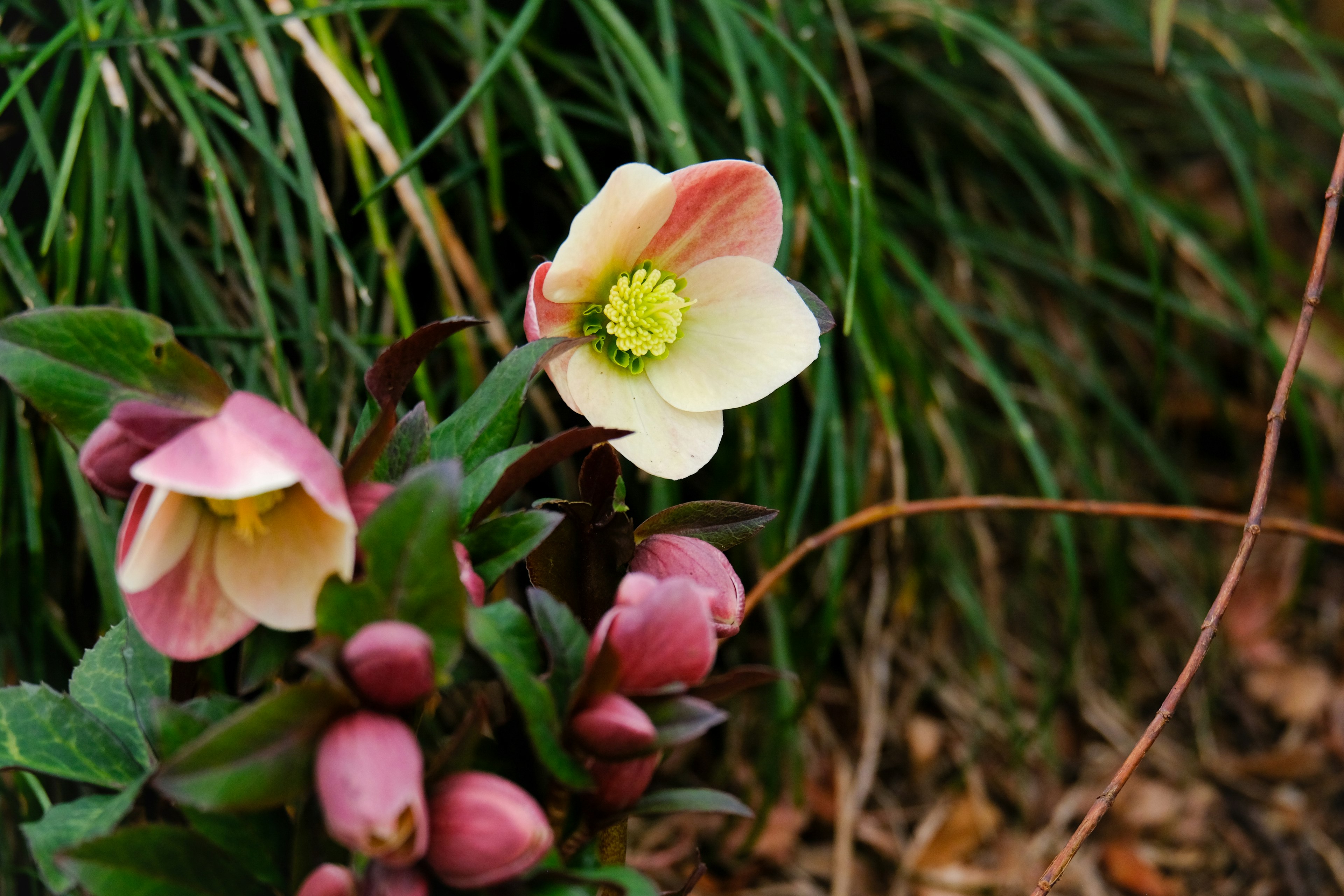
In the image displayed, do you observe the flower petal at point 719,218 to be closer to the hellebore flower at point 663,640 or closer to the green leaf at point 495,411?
the green leaf at point 495,411

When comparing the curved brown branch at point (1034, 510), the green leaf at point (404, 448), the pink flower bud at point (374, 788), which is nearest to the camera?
the pink flower bud at point (374, 788)

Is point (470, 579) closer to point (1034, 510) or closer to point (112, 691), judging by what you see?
point (112, 691)

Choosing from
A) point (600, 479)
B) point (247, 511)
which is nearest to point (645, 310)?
point (600, 479)

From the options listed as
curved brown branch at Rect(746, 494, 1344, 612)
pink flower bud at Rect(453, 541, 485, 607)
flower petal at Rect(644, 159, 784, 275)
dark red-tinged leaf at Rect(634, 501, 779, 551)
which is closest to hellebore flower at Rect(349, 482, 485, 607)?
pink flower bud at Rect(453, 541, 485, 607)

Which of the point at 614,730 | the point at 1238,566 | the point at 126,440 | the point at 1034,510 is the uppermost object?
the point at 126,440

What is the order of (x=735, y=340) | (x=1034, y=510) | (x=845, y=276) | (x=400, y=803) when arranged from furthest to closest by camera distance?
(x=845, y=276)
(x=1034, y=510)
(x=735, y=340)
(x=400, y=803)

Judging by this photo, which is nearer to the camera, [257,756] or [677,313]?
[257,756]

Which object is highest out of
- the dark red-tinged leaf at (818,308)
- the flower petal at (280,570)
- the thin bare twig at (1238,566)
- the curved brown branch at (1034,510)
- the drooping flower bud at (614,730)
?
the dark red-tinged leaf at (818,308)

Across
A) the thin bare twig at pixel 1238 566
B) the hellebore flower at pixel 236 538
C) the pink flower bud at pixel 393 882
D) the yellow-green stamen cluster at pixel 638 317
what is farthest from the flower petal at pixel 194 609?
the thin bare twig at pixel 1238 566
